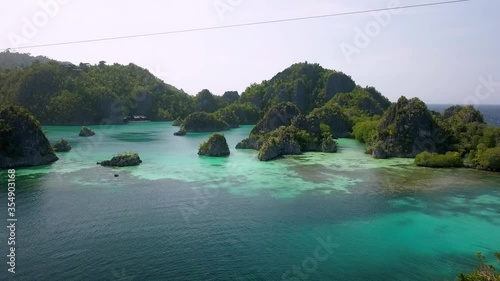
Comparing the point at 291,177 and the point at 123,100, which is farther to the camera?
the point at 123,100

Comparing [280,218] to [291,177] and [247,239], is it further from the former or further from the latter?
[291,177]

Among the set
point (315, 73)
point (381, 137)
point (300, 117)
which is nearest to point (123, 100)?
point (315, 73)

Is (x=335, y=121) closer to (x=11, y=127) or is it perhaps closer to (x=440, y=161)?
(x=440, y=161)

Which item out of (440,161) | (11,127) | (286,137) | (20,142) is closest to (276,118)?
(286,137)

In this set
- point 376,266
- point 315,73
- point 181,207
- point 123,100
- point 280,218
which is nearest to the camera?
point 376,266

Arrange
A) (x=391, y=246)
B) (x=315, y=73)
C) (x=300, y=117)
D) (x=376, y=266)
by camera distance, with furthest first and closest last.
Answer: (x=315, y=73)
(x=300, y=117)
(x=391, y=246)
(x=376, y=266)

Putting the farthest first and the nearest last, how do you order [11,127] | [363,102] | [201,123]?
1. [363,102]
2. [201,123]
3. [11,127]

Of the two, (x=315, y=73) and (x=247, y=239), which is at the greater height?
(x=315, y=73)
